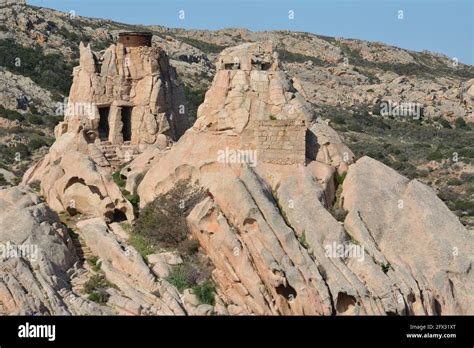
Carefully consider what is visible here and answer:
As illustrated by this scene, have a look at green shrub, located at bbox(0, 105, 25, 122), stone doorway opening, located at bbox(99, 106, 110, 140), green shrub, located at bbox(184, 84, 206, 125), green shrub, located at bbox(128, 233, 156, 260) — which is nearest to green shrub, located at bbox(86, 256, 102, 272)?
green shrub, located at bbox(128, 233, 156, 260)

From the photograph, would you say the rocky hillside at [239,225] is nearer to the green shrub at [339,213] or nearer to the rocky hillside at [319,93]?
the green shrub at [339,213]

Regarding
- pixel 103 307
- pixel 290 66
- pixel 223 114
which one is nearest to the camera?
pixel 103 307

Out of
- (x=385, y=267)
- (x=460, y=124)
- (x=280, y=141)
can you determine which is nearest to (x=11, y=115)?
(x=280, y=141)

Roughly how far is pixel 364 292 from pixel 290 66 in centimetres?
7614

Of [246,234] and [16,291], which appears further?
[246,234]

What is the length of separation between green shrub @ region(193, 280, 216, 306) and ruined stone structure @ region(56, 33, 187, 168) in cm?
1074

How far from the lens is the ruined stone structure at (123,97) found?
26531 millimetres

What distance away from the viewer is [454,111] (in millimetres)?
71438

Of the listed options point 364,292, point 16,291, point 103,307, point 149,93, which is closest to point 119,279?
point 103,307

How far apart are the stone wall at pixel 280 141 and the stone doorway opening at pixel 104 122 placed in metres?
10.3

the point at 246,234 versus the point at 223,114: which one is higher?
the point at 223,114

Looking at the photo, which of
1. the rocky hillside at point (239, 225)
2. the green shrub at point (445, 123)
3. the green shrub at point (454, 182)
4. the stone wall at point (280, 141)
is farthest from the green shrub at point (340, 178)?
the green shrub at point (445, 123)
